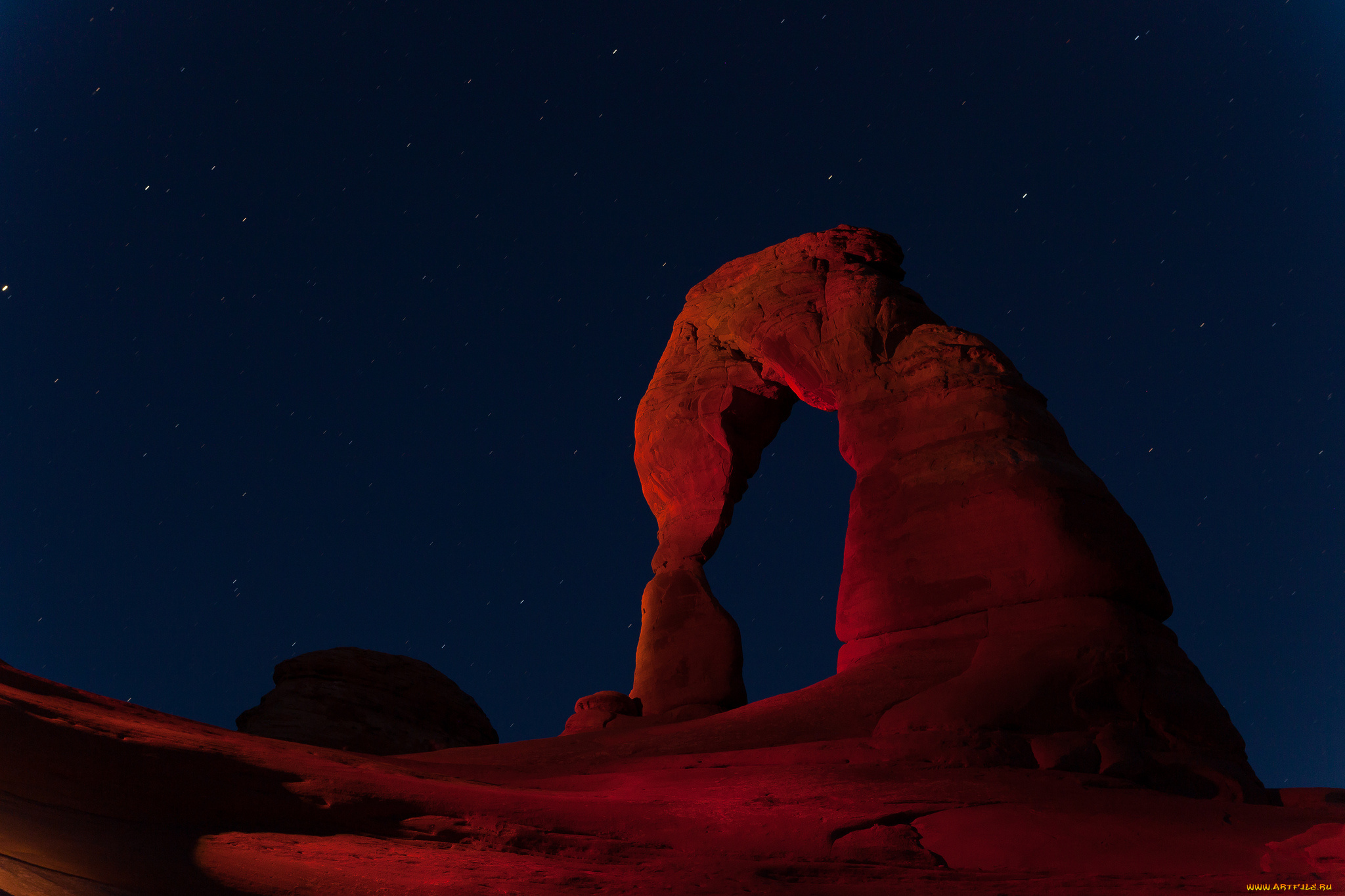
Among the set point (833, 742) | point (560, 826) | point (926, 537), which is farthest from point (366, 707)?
point (560, 826)

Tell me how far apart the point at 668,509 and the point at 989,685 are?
8250mm

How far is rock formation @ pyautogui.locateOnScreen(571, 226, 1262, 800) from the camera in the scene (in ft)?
26.9

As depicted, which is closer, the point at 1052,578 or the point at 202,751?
the point at 202,751

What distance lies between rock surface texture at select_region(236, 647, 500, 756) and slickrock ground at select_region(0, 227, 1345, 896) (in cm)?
675

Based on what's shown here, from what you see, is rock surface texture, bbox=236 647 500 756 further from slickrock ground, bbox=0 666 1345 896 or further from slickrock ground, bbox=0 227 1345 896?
slickrock ground, bbox=0 666 1345 896

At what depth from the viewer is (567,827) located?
5.12 metres

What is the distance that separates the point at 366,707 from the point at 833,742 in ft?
41.6

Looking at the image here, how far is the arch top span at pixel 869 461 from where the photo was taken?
9.81 m

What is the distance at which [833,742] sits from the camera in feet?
26.0

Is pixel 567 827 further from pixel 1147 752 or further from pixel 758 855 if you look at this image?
pixel 1147 752

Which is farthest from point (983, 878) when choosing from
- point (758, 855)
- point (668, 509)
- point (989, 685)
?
point (668, 509)

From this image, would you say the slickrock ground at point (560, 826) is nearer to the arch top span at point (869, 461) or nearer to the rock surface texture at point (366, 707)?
the arch top span at point (869, 461)

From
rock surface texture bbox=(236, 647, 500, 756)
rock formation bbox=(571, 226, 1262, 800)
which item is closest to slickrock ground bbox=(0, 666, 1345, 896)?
rock formation bbox=(571, 226, 1262, 800)

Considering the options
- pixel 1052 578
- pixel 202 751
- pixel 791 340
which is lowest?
pixel 202 751
